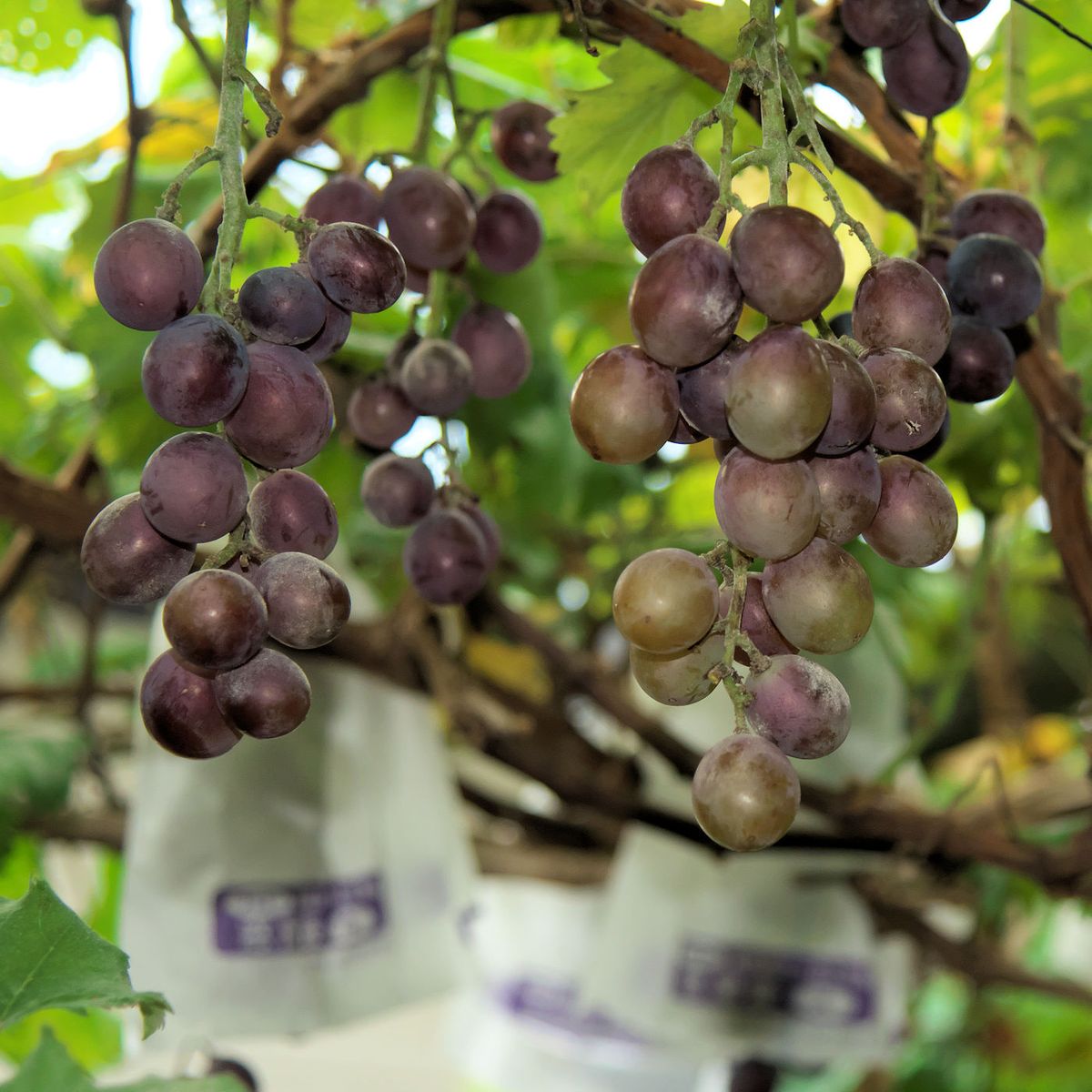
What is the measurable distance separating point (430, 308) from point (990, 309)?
17cm

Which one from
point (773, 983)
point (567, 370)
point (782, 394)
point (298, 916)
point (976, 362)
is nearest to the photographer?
point (782, 394)

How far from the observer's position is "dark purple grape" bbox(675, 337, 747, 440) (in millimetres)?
234

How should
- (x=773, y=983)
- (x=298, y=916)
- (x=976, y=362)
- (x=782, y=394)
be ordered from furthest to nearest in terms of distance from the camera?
(x=773, y=983)
(x=298, y=916)
(x=976, y=362)
(x=782, y=394)

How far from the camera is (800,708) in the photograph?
9.3 inches

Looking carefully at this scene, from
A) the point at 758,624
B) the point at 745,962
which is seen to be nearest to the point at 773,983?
the point at 745,962

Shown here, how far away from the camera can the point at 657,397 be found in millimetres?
229

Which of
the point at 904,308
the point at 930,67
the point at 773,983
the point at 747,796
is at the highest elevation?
the point at 930,67

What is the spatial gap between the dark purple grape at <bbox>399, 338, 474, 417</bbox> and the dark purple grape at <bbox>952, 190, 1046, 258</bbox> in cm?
16

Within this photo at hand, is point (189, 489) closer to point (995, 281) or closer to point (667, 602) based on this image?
point (667, 602)

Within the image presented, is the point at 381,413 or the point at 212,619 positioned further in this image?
the point at 381,413

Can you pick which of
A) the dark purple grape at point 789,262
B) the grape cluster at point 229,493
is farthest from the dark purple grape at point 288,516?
the dark purple grape at point 789,262

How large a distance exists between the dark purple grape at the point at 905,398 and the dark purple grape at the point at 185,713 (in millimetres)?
151

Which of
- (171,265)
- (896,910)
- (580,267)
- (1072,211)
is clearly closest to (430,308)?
(171,265)

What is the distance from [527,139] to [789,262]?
21 cm
